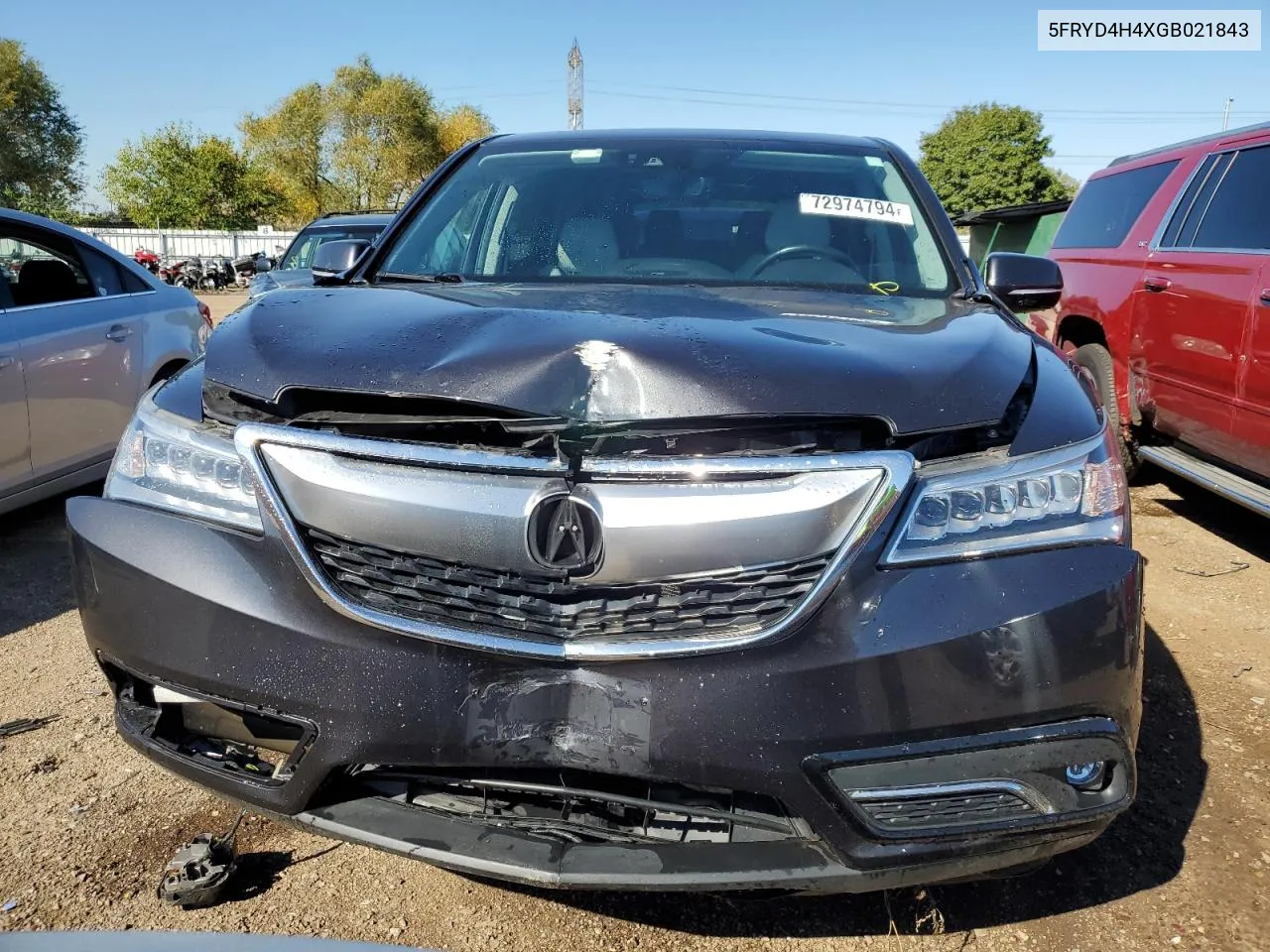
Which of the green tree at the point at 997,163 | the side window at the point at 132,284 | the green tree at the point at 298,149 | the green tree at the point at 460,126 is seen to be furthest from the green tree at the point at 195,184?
the side window at the point at 132,284

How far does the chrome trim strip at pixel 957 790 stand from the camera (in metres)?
1.60

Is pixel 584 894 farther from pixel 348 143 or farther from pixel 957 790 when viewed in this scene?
pixel 348 143

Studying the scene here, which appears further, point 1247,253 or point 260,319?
point 1247,253

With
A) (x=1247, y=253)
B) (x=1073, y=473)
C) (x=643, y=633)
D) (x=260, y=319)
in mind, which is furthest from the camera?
(x=1247, y=253)

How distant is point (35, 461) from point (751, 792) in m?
3.99

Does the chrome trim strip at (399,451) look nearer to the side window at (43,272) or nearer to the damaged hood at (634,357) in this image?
the damaged hood at (634,357)

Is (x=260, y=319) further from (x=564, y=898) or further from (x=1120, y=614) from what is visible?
(x=1120, y=614)

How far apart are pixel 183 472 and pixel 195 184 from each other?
51.3 meters

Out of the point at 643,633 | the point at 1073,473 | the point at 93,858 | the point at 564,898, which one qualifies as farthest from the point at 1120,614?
the point at 93,858

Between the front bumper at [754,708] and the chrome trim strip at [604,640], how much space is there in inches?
0.8

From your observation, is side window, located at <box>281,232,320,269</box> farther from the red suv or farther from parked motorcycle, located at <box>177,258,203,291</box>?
parked motorcycle, located at <box>177,258,203,291</box>

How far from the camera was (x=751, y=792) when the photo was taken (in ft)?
5.25

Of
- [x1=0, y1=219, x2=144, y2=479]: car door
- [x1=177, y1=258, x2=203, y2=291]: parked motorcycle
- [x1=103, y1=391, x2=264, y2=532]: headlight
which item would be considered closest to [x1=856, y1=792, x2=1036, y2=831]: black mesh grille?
[x1=103, y1=391, x2=264, y2=532]: headlight

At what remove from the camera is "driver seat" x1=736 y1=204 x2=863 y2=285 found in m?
2.70
